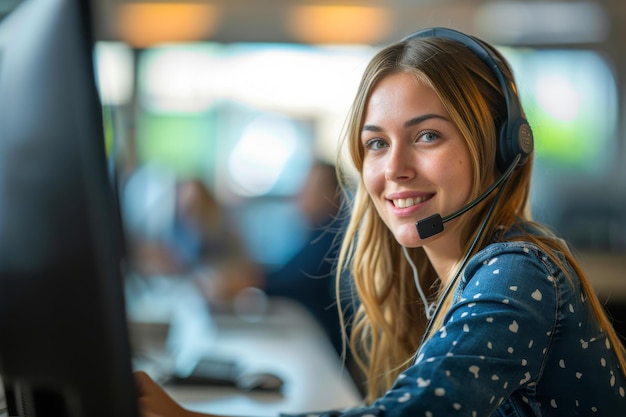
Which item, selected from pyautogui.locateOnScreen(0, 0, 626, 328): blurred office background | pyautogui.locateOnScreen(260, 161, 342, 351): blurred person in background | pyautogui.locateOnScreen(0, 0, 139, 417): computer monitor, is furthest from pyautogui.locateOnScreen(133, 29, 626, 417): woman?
pyautogui.locateOnScreen(0, 0, 626, 328): blurred office background

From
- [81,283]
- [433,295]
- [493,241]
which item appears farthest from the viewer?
[433,295]

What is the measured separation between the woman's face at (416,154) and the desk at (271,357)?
1.86 feet

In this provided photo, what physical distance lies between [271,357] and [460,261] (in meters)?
1.18

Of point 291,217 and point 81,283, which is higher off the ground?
point 81,283

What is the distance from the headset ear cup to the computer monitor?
553mm

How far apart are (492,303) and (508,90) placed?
0.32m

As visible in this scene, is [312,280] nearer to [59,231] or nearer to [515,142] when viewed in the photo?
[515,142]

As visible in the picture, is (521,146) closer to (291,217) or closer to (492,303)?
(492,303)

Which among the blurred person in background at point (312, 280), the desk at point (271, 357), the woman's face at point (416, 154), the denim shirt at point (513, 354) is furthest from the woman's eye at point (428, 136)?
the blurred person in background at point (312, 280)

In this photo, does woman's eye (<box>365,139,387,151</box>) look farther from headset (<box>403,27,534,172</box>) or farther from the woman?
Answer: headset (<box>403,27,534,172</box>)

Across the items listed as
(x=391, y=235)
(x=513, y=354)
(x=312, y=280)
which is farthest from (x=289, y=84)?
(x=513, y=354)

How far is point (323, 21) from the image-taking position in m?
4.70

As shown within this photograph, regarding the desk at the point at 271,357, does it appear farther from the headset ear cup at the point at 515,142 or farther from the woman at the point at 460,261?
the headset ear cup at the point at 515,142

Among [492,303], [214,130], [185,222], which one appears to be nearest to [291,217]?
[214,130]
